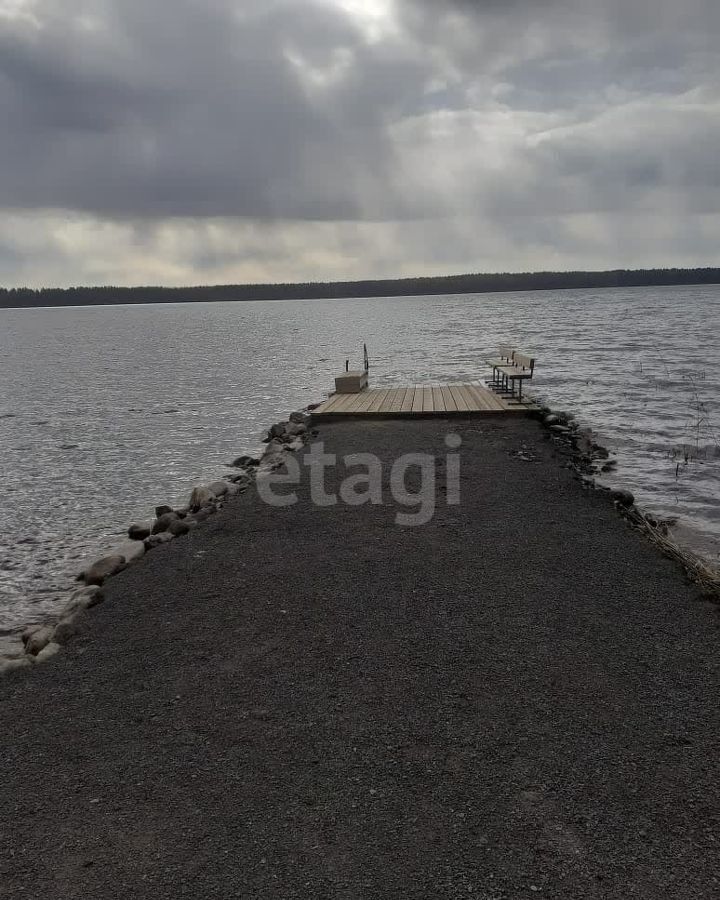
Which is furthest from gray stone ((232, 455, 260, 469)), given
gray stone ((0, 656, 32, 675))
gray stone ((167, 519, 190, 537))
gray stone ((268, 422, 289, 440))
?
gray stone ((0, 656, 32, 675))

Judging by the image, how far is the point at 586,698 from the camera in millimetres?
4113

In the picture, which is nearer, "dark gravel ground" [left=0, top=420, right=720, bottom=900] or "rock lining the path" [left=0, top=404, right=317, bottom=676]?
"dark gravel ground" [left=0, top=420, right=720, bottom=900]

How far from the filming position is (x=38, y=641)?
5.52 metres

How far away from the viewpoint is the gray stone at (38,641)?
5473 millimetres

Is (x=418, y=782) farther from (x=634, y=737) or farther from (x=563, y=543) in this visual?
(x=563, y=543)

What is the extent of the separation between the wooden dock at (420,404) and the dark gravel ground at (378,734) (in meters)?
7.74

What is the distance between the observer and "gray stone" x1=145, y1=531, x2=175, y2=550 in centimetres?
786

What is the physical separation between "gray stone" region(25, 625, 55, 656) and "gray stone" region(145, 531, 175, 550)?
2.09 m

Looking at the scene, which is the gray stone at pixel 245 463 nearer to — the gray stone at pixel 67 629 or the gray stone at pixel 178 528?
the gray stone at pixel 178 528

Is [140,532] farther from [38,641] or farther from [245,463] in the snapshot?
[245,463]

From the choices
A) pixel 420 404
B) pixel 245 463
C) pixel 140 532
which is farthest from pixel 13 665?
pixel 420 404

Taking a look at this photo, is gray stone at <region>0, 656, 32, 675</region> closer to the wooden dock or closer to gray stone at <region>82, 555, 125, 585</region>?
gray stone at <region>82, 555, 125, 585</region>

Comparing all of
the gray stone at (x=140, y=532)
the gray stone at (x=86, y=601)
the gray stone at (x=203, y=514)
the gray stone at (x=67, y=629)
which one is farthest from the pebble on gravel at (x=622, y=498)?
the gray stone at (x=67, y=629)

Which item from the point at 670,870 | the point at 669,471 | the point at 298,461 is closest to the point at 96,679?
the point at 670,870
